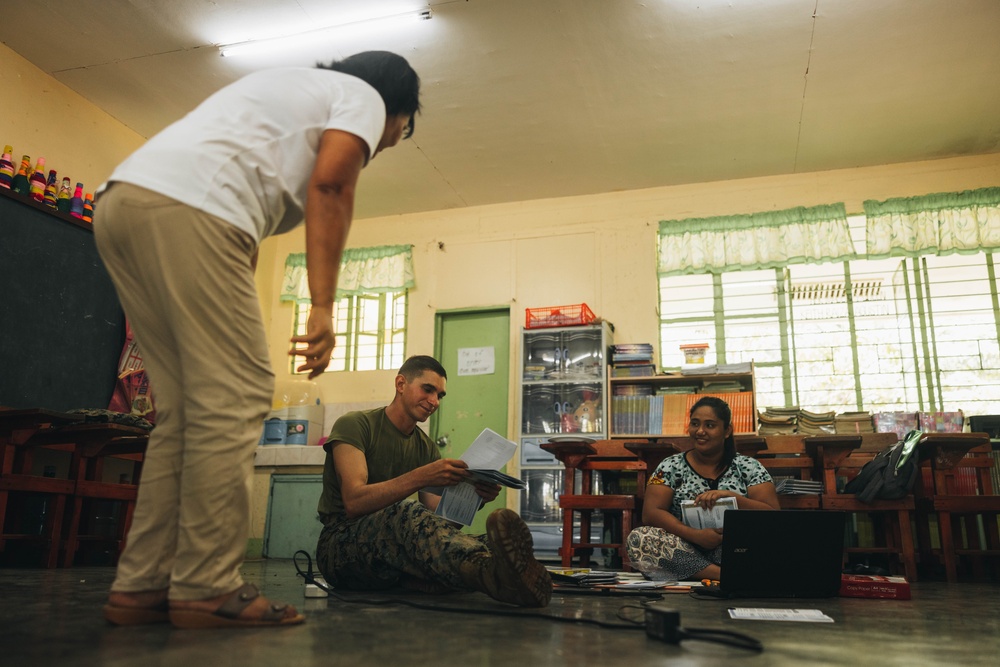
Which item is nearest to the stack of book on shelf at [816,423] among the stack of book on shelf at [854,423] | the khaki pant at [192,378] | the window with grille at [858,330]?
the stack of book on shelf at [854,423]

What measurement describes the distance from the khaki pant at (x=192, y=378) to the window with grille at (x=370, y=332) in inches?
216

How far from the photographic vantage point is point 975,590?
134 inches

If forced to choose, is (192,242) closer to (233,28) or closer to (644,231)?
(233,28)

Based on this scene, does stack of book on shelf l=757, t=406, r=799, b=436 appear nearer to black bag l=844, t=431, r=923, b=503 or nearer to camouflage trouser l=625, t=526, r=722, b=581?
black bag l=844, t=431, r=923, b=503

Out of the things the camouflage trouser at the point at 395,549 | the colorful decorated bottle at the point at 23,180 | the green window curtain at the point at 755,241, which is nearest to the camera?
the camouflage trouser at the point at 395,549

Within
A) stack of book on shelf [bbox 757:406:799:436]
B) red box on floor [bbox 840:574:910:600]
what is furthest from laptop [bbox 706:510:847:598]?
stack of book on shelf [bbox 757:406:799:436]

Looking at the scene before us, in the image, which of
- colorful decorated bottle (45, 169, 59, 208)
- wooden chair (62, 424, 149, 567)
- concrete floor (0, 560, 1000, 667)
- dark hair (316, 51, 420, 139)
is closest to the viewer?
concrete floor (0, 560, 1000, 667)

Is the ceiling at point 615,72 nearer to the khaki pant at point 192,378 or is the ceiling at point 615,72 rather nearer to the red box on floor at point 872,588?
the red box on floor at point 872,588

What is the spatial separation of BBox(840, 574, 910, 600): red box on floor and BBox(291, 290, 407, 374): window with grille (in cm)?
488

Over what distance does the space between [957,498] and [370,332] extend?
492 cm

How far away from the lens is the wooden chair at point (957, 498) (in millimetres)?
4039

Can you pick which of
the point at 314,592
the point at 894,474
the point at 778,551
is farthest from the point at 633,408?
the point at 314,592

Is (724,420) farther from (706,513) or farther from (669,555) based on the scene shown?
(669,555)

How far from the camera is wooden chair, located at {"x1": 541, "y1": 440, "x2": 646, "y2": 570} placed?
4176mm
